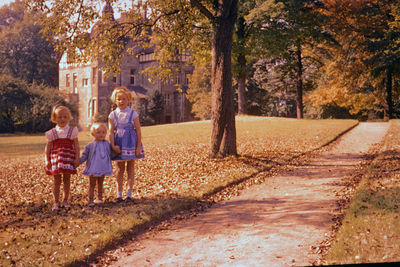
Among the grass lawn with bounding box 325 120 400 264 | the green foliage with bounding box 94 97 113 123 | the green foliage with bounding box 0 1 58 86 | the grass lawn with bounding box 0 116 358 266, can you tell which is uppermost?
the green foliage with bounding box 0 1 58 86

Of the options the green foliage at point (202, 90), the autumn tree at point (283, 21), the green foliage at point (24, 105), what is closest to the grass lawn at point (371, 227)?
the autumn tree at point (283, 21)

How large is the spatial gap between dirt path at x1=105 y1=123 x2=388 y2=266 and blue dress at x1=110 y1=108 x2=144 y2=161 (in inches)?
64.4

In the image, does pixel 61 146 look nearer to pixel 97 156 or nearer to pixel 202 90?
pixel 97 156

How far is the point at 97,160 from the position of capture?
6711 millimetres

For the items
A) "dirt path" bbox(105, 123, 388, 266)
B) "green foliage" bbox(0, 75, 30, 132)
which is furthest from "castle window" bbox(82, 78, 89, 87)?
"dirt path" bbox(105, 123, 388, 266)

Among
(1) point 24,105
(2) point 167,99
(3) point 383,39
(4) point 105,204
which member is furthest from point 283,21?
(1) point 24,105

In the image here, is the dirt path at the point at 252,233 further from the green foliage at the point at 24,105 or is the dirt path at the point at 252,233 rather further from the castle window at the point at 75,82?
the castle window at the point at 75,82

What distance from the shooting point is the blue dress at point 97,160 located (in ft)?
21.9

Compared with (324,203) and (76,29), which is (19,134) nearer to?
(76,29)

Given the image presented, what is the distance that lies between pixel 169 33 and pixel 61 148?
7956 millimetres

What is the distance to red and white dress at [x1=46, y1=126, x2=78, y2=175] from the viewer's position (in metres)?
6.34

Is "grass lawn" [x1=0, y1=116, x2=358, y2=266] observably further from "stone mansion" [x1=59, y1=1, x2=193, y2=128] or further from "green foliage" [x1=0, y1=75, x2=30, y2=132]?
"stone mansion" [x1=59, y1=1, x2=193, y2=128]

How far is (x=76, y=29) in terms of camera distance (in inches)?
434

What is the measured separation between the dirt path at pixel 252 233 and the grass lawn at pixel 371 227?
32 centimetres
